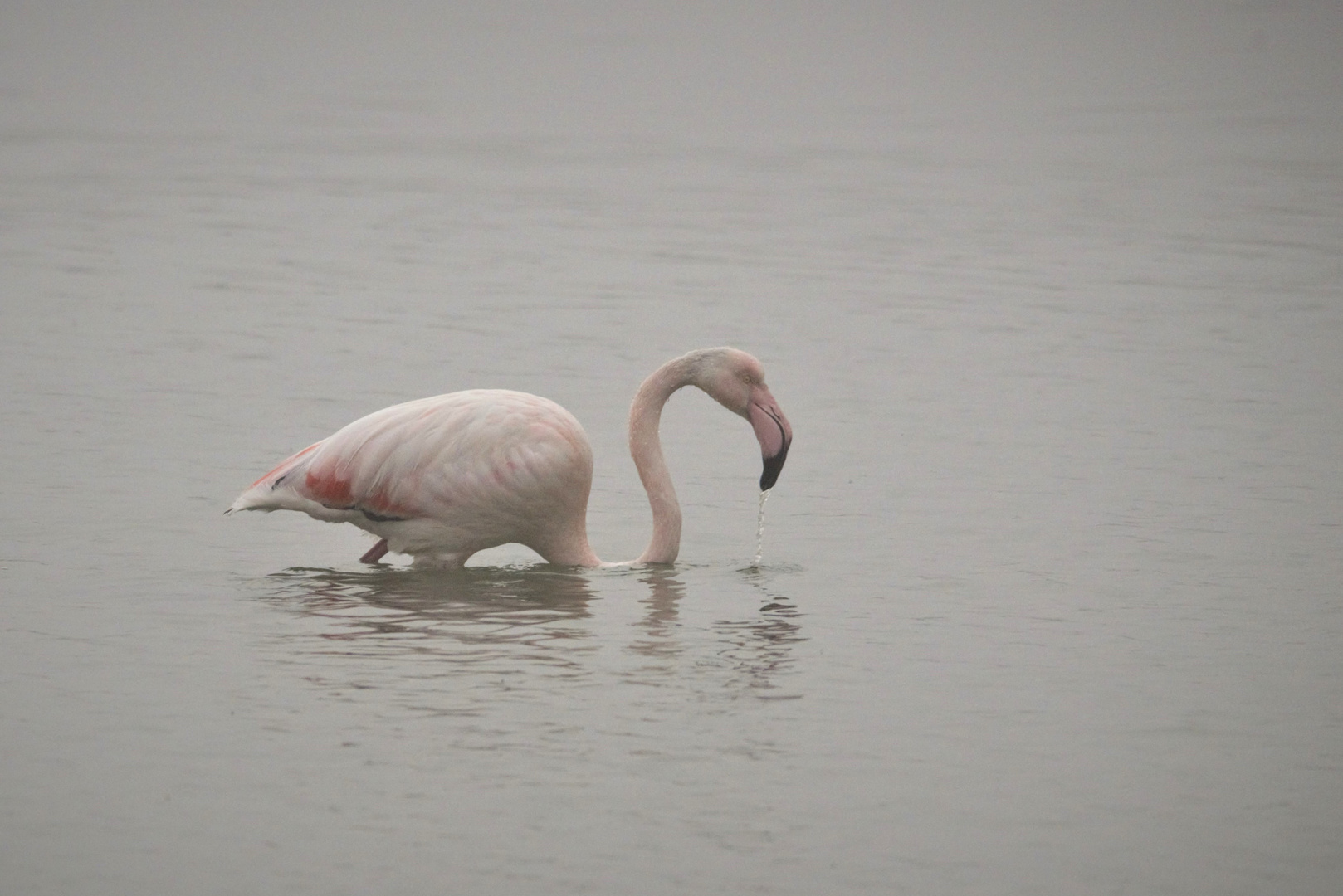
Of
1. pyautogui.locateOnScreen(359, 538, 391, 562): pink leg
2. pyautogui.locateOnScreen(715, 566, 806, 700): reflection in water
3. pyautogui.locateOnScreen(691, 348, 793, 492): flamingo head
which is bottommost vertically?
pyautogui.locateOnScreen(715, 566, 806, 700): reflection in water

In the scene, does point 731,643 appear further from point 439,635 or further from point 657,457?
point 657,457

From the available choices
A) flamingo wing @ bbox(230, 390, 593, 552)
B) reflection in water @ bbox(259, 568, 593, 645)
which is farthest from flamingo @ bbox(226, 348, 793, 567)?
reflection in water @ bbox(259, 568, 593, 645)

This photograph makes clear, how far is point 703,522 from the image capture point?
9484mm

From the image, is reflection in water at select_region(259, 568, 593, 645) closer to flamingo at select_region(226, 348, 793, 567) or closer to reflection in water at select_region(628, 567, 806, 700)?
flamingo at select_region(226, 348, 793, 567)

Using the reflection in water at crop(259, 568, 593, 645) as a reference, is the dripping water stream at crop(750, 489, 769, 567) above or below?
above

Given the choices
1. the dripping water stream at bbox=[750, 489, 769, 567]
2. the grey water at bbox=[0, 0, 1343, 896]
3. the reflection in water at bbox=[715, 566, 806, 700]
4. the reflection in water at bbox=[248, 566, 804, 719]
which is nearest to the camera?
the grey water at bbox=[0, 0, 1343, 896]

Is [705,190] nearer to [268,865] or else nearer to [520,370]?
[520,370]

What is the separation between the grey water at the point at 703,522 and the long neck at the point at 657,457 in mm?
152

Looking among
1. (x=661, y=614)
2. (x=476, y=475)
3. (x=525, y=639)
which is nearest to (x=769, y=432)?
(x=661, y=614)

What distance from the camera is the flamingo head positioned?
8430 millimetres

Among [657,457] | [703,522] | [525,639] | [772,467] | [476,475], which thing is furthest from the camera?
[703,522]

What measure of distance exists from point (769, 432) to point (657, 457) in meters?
0.54

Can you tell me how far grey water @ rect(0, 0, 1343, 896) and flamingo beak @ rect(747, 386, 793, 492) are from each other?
48 cm

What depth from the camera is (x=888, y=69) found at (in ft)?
101
